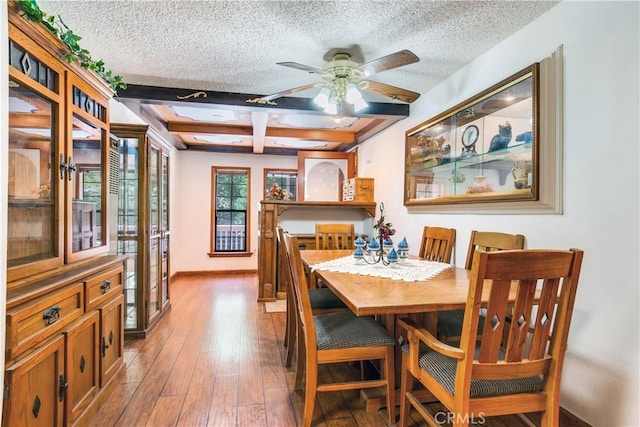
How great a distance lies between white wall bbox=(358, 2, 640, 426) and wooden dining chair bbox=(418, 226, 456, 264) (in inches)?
27.1

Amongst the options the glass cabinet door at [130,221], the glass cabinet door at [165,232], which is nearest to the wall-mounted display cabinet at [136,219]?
the glass cabinet door at [130,221]

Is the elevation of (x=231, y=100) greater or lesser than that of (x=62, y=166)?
greater

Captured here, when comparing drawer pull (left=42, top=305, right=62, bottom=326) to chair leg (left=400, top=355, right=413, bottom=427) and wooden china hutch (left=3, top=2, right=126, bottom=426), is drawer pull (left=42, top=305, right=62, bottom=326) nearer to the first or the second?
wooden china hutch (left=3, top=2, right=126, bottom=426)

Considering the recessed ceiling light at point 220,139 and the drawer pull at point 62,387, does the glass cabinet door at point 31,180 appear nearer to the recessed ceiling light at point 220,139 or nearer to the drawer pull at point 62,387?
the drawer pull at point 62,387

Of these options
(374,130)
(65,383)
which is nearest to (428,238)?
(374,130)

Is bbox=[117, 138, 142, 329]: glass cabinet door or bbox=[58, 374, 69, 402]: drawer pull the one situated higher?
bbox=[117, 138, 142, 329]: glass cabinet door

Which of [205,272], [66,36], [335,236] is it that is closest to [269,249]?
[335,236]

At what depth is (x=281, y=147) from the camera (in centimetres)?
600

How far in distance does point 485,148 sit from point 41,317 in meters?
2.78

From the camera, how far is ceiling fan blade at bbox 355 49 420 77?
187cm

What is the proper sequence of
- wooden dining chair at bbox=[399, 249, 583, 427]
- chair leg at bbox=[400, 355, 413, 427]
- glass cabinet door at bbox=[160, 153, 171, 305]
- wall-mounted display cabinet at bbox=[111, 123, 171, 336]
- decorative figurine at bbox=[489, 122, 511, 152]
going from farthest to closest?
1. glass cabinet door at bbox=[160, 153, 171, 305]
2. wall-mounted display cabinet at bbox=[111, 123, 171, 336]
3. decorative figurine at bbox=[489, 122, 511, 152]
4. chair leg at bbox=[400, 355, 413, 427]
5. wooden dining chair at bbox=[399, 249, 583, 427]

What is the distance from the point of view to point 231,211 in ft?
20.3

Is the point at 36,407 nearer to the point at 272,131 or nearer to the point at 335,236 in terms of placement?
the point at 335,236

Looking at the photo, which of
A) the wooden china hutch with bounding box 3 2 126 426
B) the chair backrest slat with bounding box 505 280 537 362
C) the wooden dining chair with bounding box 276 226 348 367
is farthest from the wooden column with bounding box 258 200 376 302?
the chair backrest slat with bounding box 505 280 537 362
